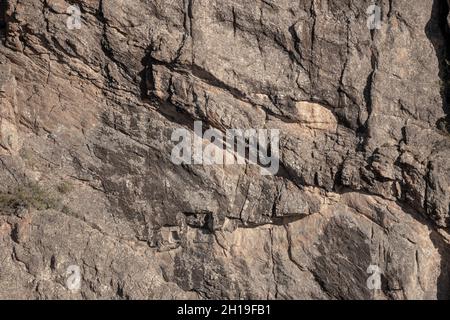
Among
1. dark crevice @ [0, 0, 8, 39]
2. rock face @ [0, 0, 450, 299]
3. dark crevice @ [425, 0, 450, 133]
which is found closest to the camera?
rock face @ [0, 0, 450, 299]

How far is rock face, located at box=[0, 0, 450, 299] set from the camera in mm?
9789

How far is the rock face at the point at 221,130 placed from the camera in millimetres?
9789

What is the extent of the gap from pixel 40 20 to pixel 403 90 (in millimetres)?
5842

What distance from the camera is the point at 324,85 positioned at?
990 centimetres

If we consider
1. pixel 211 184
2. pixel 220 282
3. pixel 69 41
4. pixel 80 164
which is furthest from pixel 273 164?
pixel 69 41

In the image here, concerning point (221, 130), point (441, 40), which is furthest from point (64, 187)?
point (441, 40)

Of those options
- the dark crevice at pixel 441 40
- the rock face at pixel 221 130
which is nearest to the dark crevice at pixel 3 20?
the rock face at pixel 221 130

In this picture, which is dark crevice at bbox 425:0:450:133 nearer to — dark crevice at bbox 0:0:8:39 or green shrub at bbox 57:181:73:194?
green shrub at bbox 57:181:73:194

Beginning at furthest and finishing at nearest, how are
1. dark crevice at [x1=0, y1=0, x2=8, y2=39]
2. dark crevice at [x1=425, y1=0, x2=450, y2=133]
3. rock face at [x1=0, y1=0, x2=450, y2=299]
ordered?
1. dark crevice at [x1=0, y1=0, x2=8, y2=39]
2. dark crevice at [x1=425, y1=0, x2=450, y2=133]
3. rock face at [x1=0, y1=0, x2=450, y2=299]

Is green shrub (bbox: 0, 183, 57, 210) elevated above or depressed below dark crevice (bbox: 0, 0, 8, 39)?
below

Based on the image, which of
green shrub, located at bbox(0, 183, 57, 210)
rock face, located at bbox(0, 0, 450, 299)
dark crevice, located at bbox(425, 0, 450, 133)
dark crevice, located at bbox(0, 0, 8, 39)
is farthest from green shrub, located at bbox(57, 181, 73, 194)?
dark crevice, located at bbox(425, 0, 450, 133)

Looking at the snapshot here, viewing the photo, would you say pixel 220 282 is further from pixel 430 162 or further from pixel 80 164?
pixel 430 162

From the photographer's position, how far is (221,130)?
32.9 feet

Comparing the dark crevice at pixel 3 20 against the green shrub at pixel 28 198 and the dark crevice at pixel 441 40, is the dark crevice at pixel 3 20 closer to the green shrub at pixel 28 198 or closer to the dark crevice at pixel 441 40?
the green shrub at pixel 28 198
